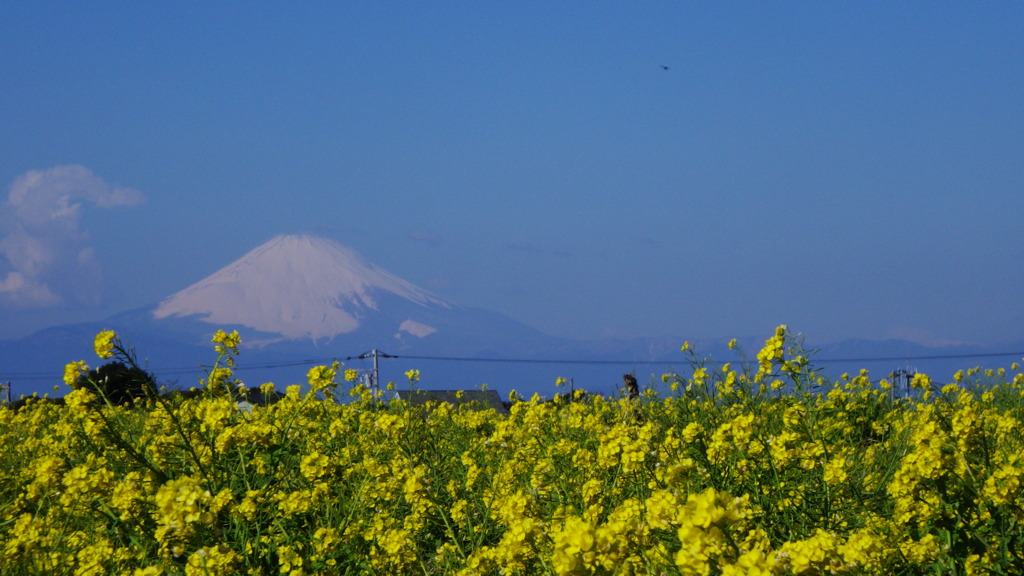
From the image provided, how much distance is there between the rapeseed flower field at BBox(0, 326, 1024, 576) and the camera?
2.72m

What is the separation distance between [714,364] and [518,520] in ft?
13.7

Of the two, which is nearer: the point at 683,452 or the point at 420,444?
the point at 683,452

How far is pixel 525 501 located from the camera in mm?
3279

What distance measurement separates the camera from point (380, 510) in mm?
4453

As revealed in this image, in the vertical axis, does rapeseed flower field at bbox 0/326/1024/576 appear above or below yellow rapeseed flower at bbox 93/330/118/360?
below

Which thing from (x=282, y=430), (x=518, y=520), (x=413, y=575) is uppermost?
(x=282, y=430)

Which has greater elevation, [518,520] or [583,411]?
[583,411]

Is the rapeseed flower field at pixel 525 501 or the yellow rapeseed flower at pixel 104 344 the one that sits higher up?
the yellow rapeseed flower at pixel 104 344

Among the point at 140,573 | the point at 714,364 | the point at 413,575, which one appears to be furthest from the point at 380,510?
the point at 714,364

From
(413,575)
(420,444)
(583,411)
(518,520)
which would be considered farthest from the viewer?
(583,411)

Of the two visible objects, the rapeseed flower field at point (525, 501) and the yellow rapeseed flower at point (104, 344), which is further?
the yellow rapeseed flower at point (104, 344)

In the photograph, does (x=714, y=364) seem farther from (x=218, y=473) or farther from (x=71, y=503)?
(x=71, y=503)

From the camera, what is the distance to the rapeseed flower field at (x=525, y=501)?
8.93 ft

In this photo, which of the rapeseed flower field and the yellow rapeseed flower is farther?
the yellow rapeseed flower
